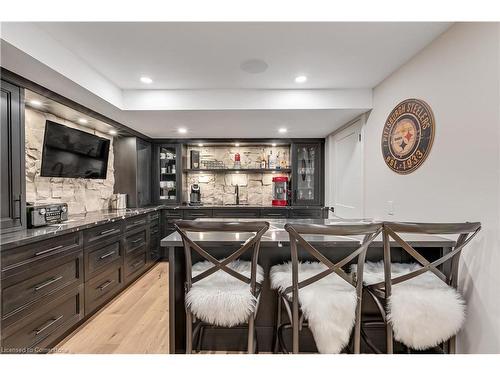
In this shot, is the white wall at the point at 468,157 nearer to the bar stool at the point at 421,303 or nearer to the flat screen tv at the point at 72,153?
the bar stool at the point at 421,303

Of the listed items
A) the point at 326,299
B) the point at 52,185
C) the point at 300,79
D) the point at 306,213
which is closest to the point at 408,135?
the point at 300,79

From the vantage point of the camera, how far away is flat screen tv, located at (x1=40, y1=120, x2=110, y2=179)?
2410 mm

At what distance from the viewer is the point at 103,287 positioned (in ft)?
7.95

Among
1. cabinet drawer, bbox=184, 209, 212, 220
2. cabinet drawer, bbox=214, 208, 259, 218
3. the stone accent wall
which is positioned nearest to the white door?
cabinet drawer, bbox=214, 208, 259, 218

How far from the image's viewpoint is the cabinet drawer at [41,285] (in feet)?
4.93

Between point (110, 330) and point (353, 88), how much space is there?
11.2 ft

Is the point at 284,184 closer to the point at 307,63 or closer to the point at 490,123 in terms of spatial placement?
the point at 307,63

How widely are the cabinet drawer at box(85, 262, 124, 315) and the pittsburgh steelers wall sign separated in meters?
3.12

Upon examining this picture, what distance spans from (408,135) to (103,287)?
329cm

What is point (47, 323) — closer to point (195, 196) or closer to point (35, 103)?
point (35, 103)

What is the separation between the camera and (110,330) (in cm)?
205

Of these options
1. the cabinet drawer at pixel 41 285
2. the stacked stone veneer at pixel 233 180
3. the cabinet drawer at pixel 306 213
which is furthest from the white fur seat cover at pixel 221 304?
the stacked stone veneer at pixel 233 180

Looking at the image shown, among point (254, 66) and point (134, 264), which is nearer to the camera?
point (254, 66)

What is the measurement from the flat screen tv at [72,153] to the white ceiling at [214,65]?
16.7 inches
